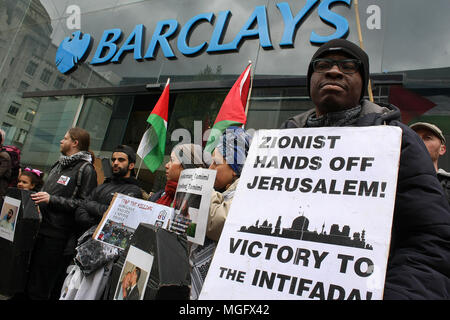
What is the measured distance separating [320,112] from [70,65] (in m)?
8.57

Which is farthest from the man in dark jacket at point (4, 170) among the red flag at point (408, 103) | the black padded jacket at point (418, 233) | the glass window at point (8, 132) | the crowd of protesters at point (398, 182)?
the glass window at point (8, 132)

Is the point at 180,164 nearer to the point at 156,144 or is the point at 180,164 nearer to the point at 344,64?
the point at 344,64

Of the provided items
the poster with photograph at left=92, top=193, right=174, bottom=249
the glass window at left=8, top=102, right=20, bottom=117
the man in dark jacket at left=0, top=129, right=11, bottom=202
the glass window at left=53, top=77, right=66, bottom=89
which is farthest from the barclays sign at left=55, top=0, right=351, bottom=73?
the poster with photograph at left=92, top=193, right=174, bottom=249

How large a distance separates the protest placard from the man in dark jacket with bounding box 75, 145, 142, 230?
2.31 m

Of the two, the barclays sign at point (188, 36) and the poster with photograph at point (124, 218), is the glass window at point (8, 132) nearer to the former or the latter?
the barclays sign at point (188, 36)

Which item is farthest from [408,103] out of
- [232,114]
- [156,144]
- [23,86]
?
[23,86]

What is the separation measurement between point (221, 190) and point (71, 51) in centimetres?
816

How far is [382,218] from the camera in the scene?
3.49ft

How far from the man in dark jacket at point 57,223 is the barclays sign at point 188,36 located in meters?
3.94

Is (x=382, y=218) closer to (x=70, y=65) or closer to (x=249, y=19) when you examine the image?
(x=249, y=19)

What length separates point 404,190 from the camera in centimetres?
115
